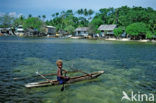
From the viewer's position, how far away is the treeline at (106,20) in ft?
294

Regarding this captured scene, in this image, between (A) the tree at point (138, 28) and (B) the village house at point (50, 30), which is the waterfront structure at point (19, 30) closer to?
(B) the village house at point (50, 30)

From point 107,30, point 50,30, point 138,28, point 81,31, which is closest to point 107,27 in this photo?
point 107,30

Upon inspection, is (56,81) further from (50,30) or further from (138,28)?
(50,30)

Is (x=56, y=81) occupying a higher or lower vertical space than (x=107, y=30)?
lower

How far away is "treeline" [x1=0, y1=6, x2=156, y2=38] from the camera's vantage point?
89.7m

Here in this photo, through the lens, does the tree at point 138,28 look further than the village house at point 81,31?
No

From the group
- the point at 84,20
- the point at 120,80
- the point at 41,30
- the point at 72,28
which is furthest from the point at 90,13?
the point at 120,80

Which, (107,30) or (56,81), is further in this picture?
(107,30)

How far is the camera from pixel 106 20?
125 m

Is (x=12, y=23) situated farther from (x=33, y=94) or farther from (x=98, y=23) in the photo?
(x=33, y=94)

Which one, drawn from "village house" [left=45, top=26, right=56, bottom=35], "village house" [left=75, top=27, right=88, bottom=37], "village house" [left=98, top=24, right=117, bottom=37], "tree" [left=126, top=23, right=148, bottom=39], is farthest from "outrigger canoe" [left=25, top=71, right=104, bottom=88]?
"village house" [left=45, top=26, right=56, bottom=35]

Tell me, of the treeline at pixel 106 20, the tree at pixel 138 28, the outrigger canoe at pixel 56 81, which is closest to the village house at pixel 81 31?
the treeline at pixel 106 20

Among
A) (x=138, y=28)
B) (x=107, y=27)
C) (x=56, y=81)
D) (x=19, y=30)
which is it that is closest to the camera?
(x=56, y=81)

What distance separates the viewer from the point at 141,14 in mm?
95875
